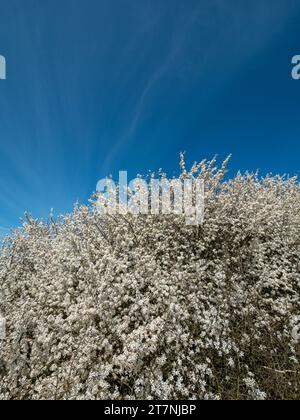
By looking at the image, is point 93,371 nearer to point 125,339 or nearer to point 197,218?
point 125,339

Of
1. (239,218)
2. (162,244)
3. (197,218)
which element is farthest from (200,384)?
(239,218)

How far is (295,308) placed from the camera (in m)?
5.07

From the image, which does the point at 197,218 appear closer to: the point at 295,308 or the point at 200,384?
the point at 295,308

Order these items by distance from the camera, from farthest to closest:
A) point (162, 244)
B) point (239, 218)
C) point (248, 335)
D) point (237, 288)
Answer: point (239, 218), point (162, 244), point (237, 288), point (248, 335)

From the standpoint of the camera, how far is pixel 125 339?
4.06 metres

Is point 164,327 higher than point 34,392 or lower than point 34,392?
higher

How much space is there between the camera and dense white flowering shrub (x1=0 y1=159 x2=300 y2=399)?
12.0 ft

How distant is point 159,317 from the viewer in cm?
410

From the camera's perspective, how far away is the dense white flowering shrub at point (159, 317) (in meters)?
3.66

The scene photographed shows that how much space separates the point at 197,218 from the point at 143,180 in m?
2.47
